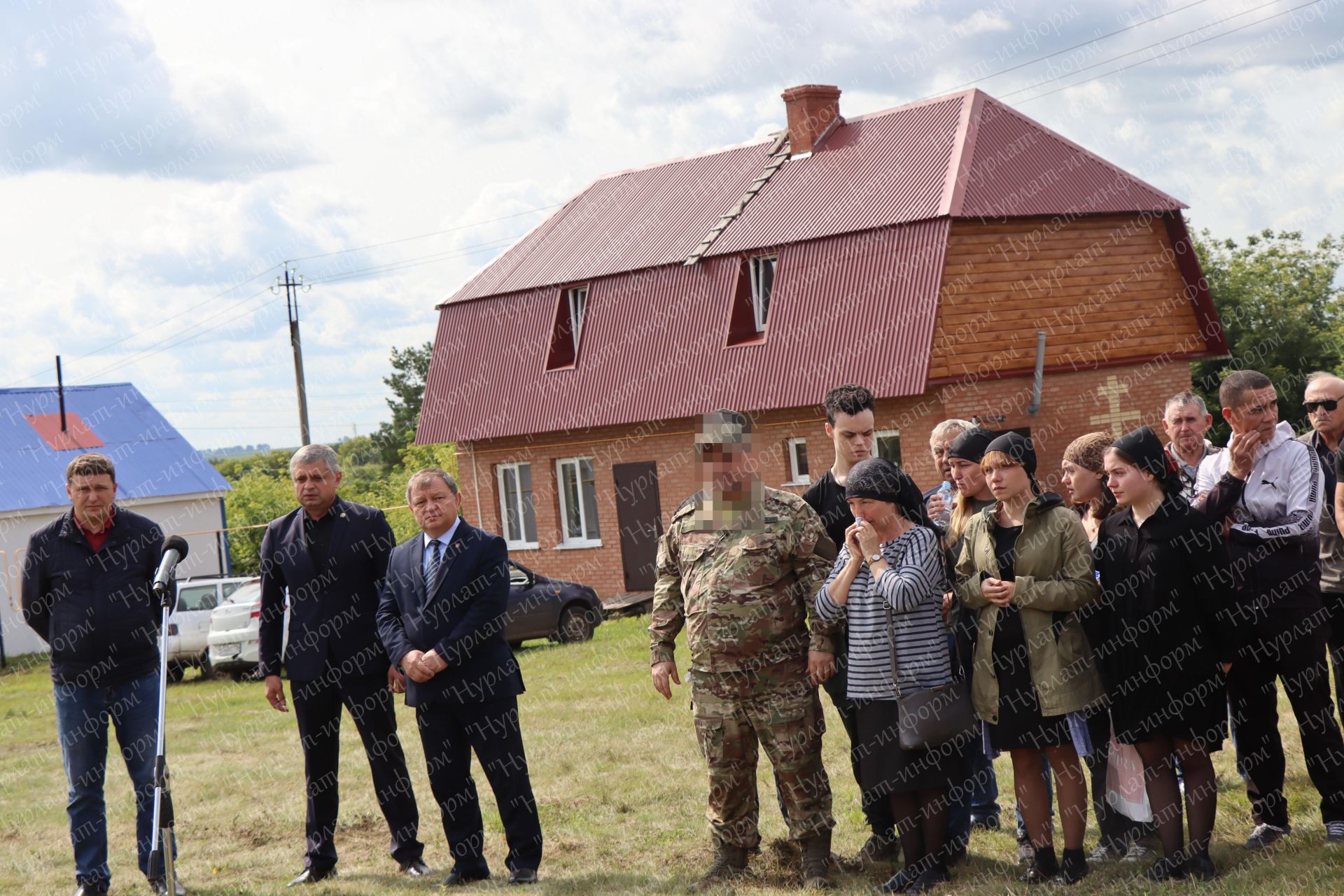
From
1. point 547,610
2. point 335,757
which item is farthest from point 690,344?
point 335,757

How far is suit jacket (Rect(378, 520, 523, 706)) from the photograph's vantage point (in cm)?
643

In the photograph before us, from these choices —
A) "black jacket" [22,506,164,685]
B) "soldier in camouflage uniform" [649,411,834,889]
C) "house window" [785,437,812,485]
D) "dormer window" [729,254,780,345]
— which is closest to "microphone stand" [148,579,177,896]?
"black jacket" [22,506,164,685]

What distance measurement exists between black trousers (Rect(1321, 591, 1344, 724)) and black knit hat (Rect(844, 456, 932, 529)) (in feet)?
6.26

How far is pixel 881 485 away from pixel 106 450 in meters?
A: 32.3

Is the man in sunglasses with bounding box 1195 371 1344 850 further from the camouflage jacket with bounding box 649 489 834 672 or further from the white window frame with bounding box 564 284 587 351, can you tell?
the white window frame with bounding box 564 284 587 351

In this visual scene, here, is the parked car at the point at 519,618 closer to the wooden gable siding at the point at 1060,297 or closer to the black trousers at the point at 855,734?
the wooden gable siding at the point at 1060,297

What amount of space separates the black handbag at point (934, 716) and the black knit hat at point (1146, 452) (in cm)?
117

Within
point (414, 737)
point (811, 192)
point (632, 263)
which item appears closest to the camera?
point (414, 737)

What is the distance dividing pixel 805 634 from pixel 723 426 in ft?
3.38

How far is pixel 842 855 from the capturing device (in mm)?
6246

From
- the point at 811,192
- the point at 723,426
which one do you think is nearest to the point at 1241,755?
the point at 723,426

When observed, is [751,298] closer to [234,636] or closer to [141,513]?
[234,636]

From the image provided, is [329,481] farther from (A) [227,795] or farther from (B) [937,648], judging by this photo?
(A) [227,795]

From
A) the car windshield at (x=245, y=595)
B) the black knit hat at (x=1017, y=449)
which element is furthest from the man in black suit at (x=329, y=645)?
the car windshield at (x=245, y=595)
